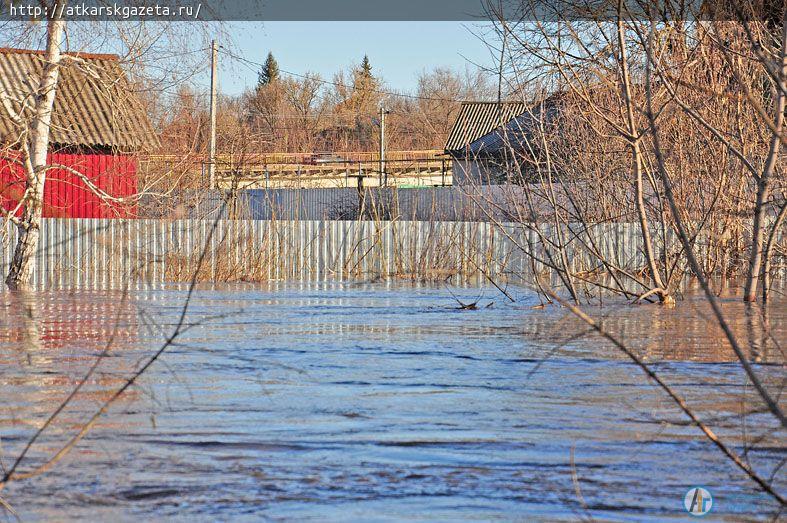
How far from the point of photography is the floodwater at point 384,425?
334 cm

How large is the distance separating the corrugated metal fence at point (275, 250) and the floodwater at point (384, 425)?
909cm

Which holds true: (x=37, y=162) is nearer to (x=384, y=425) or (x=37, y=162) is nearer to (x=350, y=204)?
(x=384, y=425)

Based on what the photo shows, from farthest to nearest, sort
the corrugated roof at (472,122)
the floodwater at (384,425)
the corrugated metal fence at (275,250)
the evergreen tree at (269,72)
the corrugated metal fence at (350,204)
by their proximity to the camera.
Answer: the evergreen tree at (269,72), the corrugated roof at (472,122), the corrugated metal fence at (350,204), the corrugated metal fence at (275,250), the floodwater at (384,425)

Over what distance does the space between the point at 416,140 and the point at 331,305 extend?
5927 centimetres

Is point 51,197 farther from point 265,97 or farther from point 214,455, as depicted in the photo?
point 265,97

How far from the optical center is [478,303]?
476 inches

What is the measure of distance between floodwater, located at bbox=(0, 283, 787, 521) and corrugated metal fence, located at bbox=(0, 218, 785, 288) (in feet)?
29.8

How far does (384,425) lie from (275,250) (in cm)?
1414

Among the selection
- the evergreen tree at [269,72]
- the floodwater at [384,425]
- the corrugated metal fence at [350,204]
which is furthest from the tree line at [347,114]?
the floodwater at [384,425]

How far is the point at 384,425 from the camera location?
455 cm

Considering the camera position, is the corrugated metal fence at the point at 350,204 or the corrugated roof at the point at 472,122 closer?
the corrugated metal fence at the point at 350,204

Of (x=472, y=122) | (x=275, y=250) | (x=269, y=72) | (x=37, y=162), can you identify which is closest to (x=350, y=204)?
(x=275, y=250)

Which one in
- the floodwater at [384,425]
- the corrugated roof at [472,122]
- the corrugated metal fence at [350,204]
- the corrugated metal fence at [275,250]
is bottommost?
the floodwater at [384,425]

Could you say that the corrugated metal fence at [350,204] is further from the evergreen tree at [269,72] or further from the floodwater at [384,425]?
the evergreen tree at [269,72]
